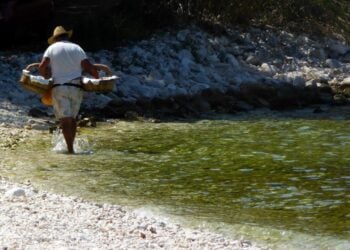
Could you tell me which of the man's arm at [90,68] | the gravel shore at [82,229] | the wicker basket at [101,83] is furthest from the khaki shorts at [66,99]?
the gravel shore at [82,229]

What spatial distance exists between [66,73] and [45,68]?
0.28m

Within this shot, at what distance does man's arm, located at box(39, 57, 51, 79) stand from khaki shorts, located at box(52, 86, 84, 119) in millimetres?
216

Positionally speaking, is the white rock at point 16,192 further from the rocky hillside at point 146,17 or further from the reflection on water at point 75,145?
the rocky hillside at point 146,17

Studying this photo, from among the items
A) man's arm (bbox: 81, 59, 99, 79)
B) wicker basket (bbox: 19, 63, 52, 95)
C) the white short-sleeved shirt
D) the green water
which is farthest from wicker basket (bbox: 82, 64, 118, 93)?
the green water

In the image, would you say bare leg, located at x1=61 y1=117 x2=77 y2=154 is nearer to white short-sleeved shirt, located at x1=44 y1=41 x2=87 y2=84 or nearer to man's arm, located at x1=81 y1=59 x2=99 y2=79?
white short-sleeved shirt, located at x1=44 y1=41 x2=87 y2=84

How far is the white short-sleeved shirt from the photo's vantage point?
12531mm

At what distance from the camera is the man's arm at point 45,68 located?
1262 cm

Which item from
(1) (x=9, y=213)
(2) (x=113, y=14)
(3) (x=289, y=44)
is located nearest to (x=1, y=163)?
(1) (x=9, y=213)

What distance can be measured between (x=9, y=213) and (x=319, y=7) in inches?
718

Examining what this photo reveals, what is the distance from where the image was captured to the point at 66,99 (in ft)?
41.9

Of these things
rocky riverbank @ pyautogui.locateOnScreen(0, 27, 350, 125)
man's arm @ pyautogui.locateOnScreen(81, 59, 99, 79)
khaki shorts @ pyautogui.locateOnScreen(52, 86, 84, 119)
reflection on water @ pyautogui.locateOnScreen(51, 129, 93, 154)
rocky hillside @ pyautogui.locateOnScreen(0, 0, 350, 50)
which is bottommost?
rocky riverbank @ pyautogui.locateOnScreen(0, 27, 350, 125)

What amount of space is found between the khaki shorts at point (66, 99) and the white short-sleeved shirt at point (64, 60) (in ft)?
0.39

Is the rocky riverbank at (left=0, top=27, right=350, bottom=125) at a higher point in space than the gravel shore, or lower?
lower

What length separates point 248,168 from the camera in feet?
A: 39.1
